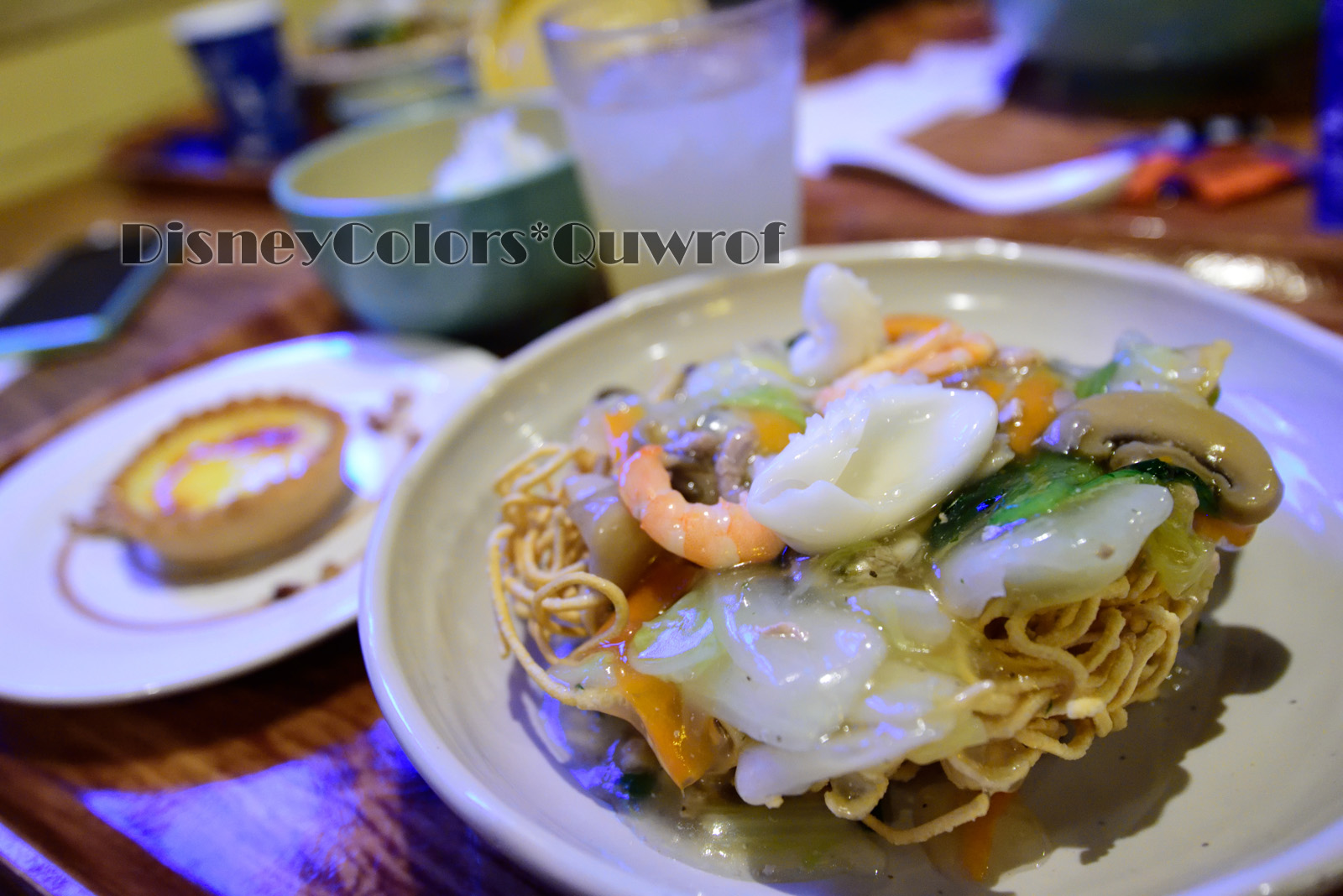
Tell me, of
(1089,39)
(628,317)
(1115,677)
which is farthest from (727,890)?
(1089,39)

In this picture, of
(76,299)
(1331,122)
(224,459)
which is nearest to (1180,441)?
(1331,122)

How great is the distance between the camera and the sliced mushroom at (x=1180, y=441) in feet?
2.32

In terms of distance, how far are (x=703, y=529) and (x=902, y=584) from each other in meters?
0.17

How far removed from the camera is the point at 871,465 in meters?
0.76

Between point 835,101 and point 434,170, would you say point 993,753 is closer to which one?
point 434,170

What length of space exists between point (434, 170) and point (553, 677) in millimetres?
1499

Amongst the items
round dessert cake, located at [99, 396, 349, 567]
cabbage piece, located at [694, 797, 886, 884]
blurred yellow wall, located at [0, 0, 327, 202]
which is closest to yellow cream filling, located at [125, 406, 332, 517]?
round dessert cake, located at [99, 396, 349, 567]

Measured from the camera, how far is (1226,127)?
180 centimetres

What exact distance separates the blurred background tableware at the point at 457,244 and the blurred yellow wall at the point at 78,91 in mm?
2929

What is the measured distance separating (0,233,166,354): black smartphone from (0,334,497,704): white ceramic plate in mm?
523

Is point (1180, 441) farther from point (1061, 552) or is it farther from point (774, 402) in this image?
point (774, 402)

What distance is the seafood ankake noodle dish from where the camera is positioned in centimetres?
64

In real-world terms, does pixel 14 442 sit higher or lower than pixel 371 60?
lower

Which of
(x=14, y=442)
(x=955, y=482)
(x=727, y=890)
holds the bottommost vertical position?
(x=14, y=442)
